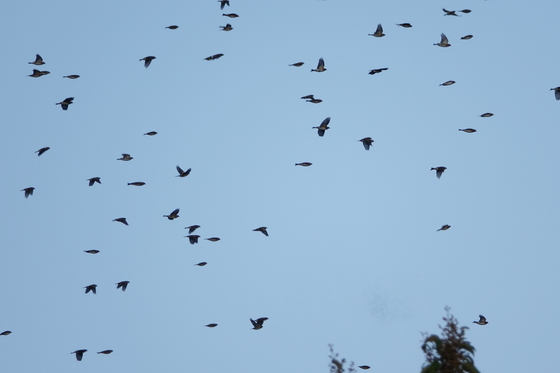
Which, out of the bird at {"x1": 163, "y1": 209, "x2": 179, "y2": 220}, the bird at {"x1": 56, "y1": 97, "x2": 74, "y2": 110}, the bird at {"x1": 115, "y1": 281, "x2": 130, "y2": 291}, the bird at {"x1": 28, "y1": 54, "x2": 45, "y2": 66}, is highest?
the bird at {"x1": 28, "y1": 54, "x2": 45, "y2": 66}

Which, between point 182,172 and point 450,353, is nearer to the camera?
point 450,353

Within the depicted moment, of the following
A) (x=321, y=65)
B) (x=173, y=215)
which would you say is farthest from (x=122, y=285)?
(x=321, y=65)

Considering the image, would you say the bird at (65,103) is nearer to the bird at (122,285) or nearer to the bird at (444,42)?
the bird at (122,285)

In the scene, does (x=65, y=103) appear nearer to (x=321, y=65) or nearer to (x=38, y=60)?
(x=38, y=60)

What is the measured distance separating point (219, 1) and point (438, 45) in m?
14.6

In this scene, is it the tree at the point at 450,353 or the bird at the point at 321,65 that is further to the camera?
the bird at the point at 321,65

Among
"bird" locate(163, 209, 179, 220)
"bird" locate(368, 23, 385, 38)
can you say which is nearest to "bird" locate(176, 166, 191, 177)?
"bird" locate(163, 209, 179, 220)

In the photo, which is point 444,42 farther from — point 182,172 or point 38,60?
point 38,60

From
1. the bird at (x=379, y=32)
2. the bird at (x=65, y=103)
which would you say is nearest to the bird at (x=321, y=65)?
the bird at (x=379, y=32)

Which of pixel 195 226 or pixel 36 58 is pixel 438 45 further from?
pixel 36 58

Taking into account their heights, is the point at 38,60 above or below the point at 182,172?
above

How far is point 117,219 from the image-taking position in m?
67.2

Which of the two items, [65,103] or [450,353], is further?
[65,103]

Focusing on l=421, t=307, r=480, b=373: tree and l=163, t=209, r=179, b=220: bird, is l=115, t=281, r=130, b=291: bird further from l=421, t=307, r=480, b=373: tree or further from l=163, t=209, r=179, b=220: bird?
l=421, t=307, r=480, b=373: tree
